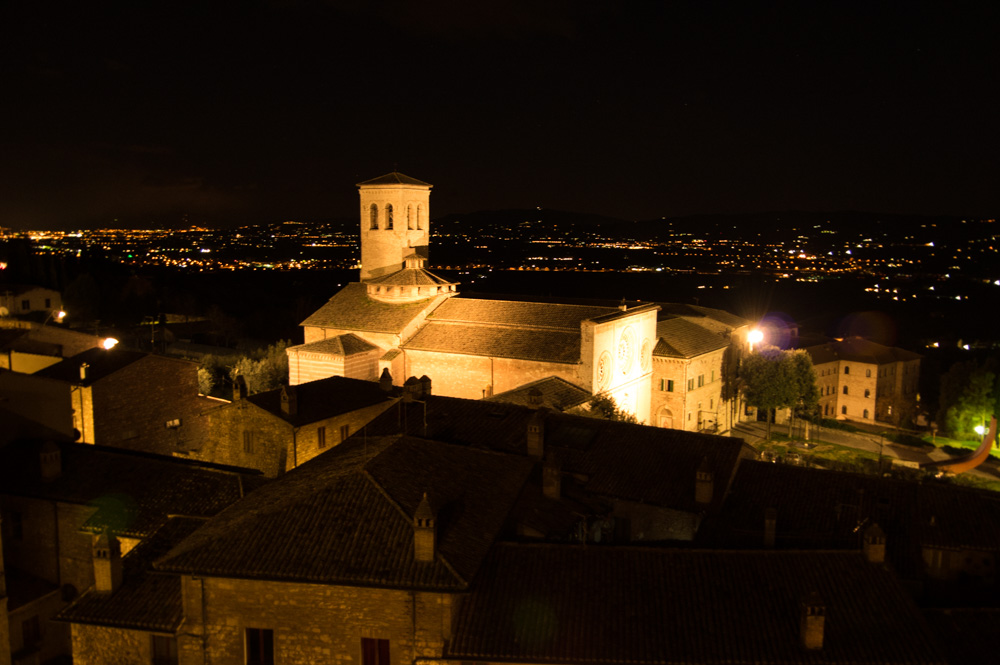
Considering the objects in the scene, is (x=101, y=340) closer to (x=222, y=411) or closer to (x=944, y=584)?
(x=222, y=411)

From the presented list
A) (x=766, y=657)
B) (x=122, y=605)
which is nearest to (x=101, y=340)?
(x=122, y=605)

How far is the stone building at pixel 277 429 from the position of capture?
25.2m

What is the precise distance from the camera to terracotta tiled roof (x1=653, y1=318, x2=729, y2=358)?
4081 centimetres

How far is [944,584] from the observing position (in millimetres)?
19000

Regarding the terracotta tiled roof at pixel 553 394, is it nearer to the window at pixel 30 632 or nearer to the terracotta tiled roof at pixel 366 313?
the terracotta tiled roof at pixel 366 313

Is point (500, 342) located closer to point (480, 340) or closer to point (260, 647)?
point (480, 340)

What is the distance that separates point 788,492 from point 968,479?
22255 mm

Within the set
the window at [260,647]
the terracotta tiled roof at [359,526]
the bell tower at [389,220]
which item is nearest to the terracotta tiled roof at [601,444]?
the terracotta tiled roof at [359,526]

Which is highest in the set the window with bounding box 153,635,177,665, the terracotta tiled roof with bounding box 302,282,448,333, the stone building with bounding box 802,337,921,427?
the terracotta tiled roof with bounding box 302,282,448,333

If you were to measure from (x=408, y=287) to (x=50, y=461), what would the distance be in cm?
2140

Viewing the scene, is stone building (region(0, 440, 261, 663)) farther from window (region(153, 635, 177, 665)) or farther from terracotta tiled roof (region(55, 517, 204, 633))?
window (region(153, 635, 177, 665))

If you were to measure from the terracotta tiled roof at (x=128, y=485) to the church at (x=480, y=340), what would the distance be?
14.8 meters

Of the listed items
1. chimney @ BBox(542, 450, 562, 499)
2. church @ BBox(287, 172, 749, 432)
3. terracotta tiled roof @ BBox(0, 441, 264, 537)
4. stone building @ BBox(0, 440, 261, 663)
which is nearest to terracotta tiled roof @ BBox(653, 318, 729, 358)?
church @ BBox(287, 172, 749, 432)

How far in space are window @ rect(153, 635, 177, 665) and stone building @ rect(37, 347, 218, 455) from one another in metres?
13.2
